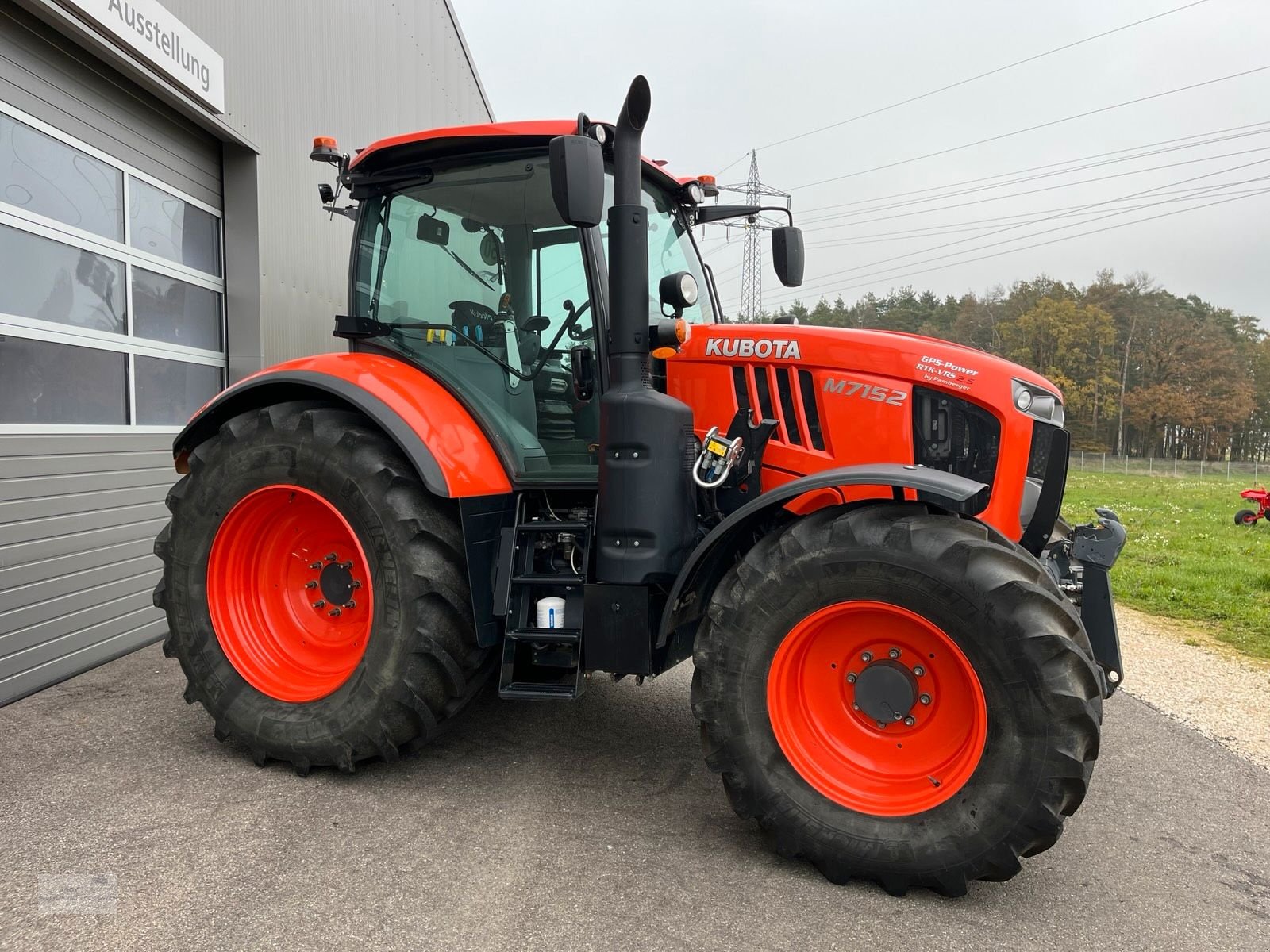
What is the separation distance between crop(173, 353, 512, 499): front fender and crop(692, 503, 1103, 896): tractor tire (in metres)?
1.12

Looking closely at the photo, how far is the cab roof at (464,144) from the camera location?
3.43m

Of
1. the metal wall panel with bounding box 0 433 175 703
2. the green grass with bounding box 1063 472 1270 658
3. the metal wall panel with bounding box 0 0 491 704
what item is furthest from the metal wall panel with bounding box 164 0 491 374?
the green grass with bounding box 1063 472 1270 658

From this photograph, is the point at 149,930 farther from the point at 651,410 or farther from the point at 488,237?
the point at 488,237

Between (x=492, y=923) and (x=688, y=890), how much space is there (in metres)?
0.60

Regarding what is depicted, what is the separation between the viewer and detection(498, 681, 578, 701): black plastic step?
3.22 m

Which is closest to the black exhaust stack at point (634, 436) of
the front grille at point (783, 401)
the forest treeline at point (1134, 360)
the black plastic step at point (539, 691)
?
the front grille at point (783, 401)

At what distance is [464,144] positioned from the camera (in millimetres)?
3588

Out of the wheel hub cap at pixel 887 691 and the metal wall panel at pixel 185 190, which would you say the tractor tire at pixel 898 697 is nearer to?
the wheel hub cap at pixel 887 691

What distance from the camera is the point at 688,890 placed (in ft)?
8.80

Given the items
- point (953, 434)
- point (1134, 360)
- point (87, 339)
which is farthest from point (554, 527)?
point (1134, 360)

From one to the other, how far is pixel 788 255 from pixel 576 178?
178 centimetres

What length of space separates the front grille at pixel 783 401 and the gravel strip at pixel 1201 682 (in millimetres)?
2789

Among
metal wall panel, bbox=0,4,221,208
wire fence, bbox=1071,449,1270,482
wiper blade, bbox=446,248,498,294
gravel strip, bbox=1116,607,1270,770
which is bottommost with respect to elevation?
wire fence, bbox=1071,449,1270,482

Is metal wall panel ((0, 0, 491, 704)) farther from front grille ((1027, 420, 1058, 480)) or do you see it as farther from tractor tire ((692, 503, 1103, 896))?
front grille ((1027, 420, 1058, 480))
